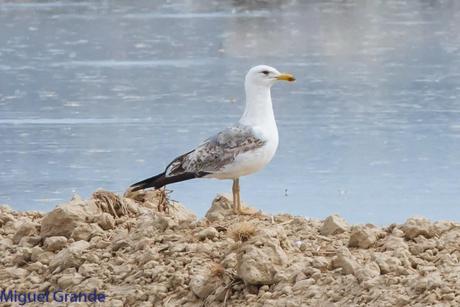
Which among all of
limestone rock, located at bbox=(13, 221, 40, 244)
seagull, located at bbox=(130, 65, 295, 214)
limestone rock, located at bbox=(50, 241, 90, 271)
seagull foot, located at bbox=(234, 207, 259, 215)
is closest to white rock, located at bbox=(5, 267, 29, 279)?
limestone rock, located at bbox=(50, 241, 90, 271)

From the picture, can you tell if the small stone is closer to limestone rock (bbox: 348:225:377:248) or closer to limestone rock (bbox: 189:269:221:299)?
limestone rock (bbox: 189:269:221:299)

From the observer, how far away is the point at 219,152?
7086 mm

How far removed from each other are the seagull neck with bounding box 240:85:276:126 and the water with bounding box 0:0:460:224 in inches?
47.6

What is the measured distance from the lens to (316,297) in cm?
529

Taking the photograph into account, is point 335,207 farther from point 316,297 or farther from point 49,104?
point 49,104

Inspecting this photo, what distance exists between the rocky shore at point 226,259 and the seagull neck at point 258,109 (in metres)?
0.56

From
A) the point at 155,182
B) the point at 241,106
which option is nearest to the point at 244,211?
the point at 155,182

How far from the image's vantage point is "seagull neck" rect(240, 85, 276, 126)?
7.25 meters

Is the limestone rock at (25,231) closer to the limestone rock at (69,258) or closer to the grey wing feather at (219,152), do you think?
the limestone rock at (69,258)

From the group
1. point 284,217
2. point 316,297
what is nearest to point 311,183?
point 284,217

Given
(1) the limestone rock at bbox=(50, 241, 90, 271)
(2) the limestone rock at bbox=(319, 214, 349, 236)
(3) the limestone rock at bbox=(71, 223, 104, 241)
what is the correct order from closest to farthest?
(1) the limestone rock at bbox=(50, 241, 90, 271)
(2) the limestone rock at bbox=(319, 214, 349, 236)
(3) the limestone rock at bbox=(71, 223, 104, 241)

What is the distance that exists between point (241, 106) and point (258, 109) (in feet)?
17.8

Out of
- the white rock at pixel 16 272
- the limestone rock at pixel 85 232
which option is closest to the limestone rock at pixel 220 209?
the limestone rock at pixel 85 232

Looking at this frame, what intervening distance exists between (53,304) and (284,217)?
1.52 metres
